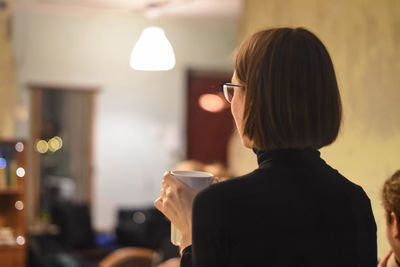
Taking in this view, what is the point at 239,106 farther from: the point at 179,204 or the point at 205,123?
the point at 205,123

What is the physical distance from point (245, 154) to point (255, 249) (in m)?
2.93

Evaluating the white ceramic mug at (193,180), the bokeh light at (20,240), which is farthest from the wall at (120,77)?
the white ceramic mug at (193,180)

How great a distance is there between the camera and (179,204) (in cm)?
100

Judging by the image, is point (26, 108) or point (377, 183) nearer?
point (377, 183)

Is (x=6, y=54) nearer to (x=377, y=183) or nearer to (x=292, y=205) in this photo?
(x=377, y=183)

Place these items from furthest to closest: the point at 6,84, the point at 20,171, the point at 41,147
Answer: the point at 41,147
the point at 6,84
the point at 20,171

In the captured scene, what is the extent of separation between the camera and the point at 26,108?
8.17 m

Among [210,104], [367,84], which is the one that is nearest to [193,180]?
[367,84]

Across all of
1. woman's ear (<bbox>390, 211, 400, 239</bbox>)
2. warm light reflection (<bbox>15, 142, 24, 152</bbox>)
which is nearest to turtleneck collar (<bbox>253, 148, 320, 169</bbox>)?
woman's ear (<bbox>390, 211, 400, 239</bbox>)

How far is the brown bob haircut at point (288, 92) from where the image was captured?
3.00 feet

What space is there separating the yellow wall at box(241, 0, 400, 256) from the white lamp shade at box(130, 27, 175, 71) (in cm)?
227

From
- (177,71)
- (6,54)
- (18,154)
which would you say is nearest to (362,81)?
(18,154)

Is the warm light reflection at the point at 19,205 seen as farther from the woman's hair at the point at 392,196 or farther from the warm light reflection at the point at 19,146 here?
the woman's hair at the point at 392,196

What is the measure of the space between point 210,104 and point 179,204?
28.0 ft
